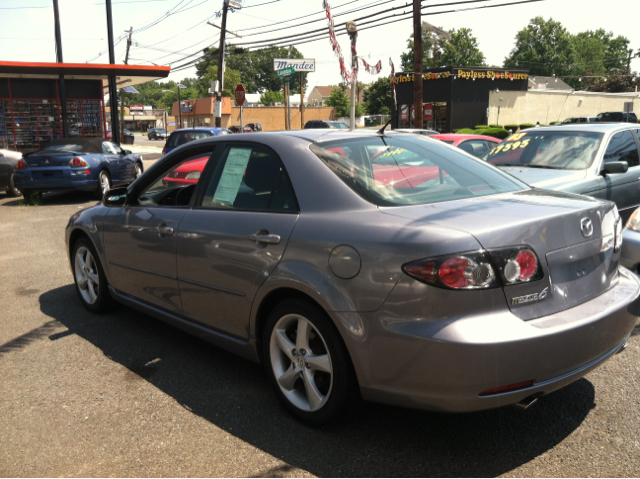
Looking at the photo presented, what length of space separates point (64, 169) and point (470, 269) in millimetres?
12616

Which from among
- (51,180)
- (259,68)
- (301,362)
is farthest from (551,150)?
(259,68)

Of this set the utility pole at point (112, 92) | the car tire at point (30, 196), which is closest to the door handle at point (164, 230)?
the car tire at point (30, 196)

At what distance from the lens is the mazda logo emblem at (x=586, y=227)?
294 cm

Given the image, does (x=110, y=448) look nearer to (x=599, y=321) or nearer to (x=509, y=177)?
(x=599, y=321)

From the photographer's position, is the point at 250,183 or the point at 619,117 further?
the point at 619,117

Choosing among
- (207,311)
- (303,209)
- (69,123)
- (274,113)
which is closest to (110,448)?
(207,311)

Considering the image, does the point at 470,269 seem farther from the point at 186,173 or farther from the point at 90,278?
the point at 186,173

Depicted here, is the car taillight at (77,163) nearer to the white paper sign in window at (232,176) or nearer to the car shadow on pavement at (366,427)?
the car shadow on pavement at (366,427)

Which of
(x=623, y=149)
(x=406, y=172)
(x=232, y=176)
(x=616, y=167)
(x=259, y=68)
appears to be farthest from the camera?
(x=259, y=68)

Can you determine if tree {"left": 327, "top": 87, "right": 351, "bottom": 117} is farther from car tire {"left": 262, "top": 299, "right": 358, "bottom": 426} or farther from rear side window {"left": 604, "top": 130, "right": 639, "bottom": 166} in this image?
car tire {"left": 262, "top": 299, "right": 358, "bottom": 426}

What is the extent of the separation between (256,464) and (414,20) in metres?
21.5

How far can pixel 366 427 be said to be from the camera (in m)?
3.21

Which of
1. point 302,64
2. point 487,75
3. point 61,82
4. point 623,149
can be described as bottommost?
point 623,149

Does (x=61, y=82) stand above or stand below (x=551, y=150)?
above
